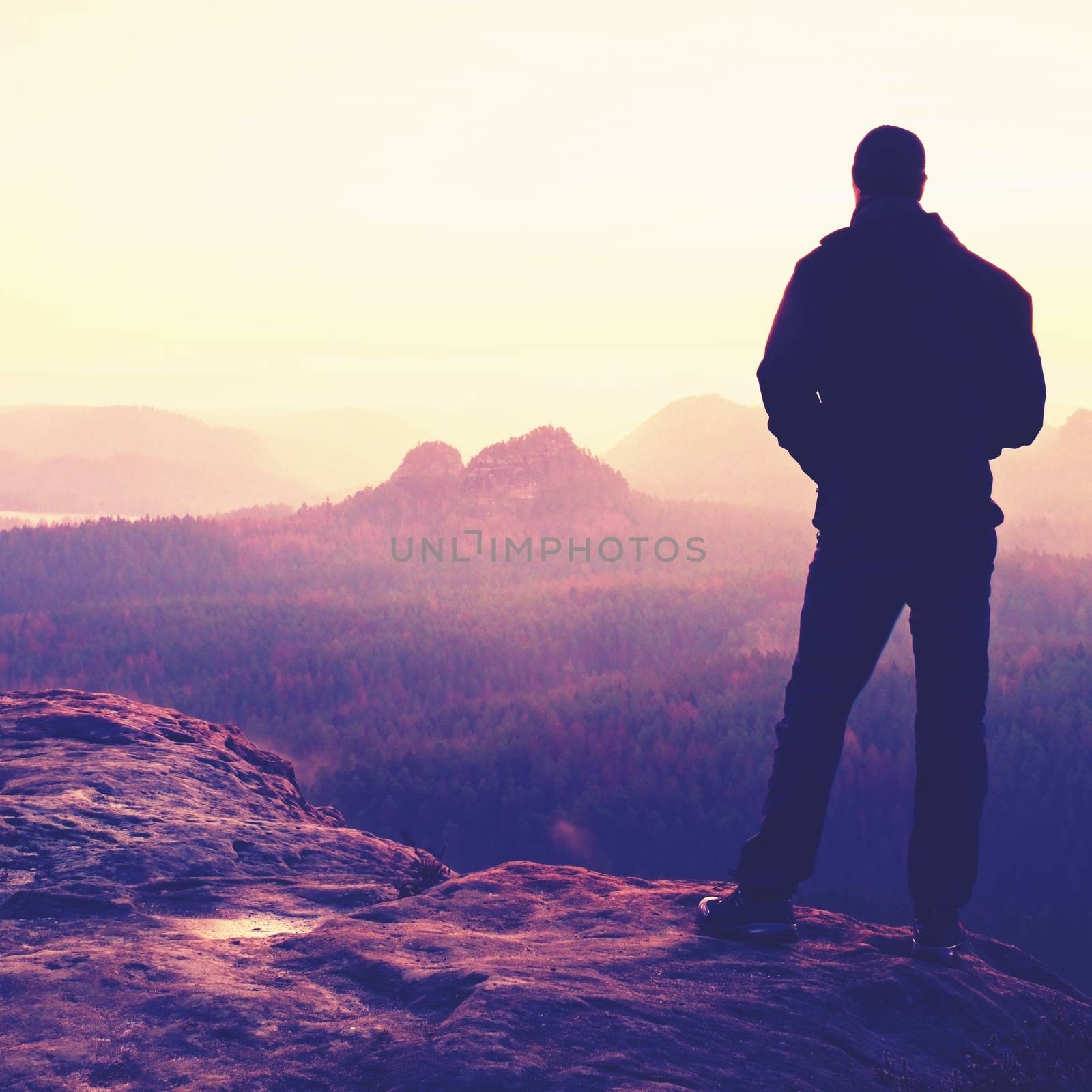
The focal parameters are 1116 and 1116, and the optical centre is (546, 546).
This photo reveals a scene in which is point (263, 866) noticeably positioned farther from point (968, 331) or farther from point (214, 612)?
point (214, 612)

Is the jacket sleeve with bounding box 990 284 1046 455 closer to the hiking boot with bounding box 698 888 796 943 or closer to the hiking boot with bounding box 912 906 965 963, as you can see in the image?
the hiking boot with bounding box 912 906 965 963

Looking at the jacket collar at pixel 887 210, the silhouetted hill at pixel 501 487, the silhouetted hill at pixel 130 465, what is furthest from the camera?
the silhouetted hill at pixel 130 465

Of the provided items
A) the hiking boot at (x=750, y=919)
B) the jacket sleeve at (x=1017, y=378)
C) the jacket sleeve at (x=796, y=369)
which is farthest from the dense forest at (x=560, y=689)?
the jacket sleeve at (x=1017, y=378)

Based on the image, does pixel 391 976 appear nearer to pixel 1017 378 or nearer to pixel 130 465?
pixel 1017 378

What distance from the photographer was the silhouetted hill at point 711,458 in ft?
179

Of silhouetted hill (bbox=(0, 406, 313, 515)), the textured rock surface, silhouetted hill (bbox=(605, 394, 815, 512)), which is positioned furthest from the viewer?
silhouetted hill (bbox=(0, 406, 313, 515))

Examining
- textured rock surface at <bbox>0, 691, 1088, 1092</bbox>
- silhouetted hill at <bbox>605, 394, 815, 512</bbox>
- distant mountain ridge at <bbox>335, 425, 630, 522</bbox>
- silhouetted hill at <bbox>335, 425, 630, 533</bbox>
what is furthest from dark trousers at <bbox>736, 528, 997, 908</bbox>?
silhouetted hill at <bbox>605, 394, 815, 512</bbox>

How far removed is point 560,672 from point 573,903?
12000 mm

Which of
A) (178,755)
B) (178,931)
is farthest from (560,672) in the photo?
(178,931)

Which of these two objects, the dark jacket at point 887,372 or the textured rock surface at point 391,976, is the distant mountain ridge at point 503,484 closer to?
the textured rock surface at point 391,976

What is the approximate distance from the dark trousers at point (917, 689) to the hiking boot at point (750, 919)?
6 cm

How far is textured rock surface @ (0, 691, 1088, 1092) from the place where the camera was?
3277mm

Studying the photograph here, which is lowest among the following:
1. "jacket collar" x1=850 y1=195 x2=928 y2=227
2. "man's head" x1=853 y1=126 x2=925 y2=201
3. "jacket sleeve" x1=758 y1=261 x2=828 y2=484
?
"jacket sleeve" x1=758 y1=261 x2=828 y2=484

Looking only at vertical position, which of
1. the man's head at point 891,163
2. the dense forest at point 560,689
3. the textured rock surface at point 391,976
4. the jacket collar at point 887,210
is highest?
→ the man's head at point 891,163
